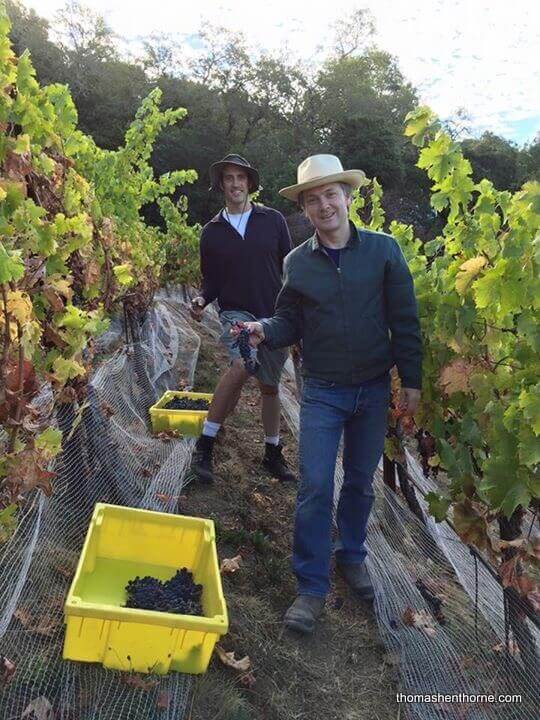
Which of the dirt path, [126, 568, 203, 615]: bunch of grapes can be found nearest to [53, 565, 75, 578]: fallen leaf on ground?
[126, 568, 203, 615]: bunch of grapes

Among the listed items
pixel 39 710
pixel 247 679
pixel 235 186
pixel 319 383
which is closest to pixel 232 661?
pixel 247 679

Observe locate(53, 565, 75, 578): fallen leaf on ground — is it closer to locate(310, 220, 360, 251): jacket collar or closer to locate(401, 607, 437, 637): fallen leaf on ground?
locate(401, 607, 437, 637): fallen leaf on ground

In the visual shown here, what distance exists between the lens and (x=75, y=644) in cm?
227

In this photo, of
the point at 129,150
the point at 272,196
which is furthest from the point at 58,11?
the point at 129,150

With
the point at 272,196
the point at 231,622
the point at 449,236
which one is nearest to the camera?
the point at 231,622

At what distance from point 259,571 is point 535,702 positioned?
4.31 feet

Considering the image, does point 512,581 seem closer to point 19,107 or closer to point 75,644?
point 75,644

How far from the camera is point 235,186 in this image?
13.7 feet

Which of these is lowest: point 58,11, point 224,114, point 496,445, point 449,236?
point 496,445

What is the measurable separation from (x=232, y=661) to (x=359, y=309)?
146cm

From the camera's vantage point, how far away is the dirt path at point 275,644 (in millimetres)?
2479

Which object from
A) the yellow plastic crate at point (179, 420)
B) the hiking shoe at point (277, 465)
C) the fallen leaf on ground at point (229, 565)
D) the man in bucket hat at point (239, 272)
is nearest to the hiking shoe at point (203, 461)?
the man in bucket hat at point (239, 272)

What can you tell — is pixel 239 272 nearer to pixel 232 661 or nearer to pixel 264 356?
pixel 264 356

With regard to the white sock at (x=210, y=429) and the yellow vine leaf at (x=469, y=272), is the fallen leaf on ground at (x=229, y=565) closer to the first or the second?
the white sock at (x=210, y=429)
